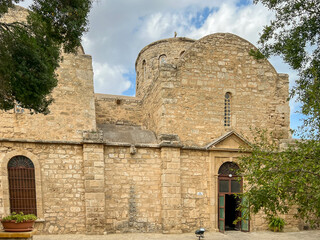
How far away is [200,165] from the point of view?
10.5 meters

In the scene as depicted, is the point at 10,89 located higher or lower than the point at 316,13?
lower

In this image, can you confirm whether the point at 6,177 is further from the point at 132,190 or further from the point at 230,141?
the point at 230,141

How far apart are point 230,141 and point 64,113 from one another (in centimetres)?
651

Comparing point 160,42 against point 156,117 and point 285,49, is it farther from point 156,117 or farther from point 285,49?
point 285,49

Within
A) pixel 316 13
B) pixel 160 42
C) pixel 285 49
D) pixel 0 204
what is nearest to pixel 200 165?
pixel 285 49

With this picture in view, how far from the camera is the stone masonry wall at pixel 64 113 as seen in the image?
916cm

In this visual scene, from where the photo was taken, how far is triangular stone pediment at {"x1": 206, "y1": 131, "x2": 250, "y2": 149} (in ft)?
34.9

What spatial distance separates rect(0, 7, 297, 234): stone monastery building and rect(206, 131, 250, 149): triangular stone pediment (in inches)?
1.6

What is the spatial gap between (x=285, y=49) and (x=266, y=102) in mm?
4804

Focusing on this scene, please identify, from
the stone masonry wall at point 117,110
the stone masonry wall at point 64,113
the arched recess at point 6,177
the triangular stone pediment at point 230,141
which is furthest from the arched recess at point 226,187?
the arched recess at point 6,177

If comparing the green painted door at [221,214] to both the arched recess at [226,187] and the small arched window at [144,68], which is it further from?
the small arched window at [144,68]

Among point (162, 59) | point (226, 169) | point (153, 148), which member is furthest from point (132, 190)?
point (162, 59)

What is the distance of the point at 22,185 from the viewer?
29.5 ft

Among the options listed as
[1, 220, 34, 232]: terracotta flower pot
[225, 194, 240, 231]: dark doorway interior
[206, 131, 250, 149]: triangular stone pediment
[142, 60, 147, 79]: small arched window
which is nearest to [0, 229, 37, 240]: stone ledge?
[1, 220, 34, 232]: terracotta flower pot
